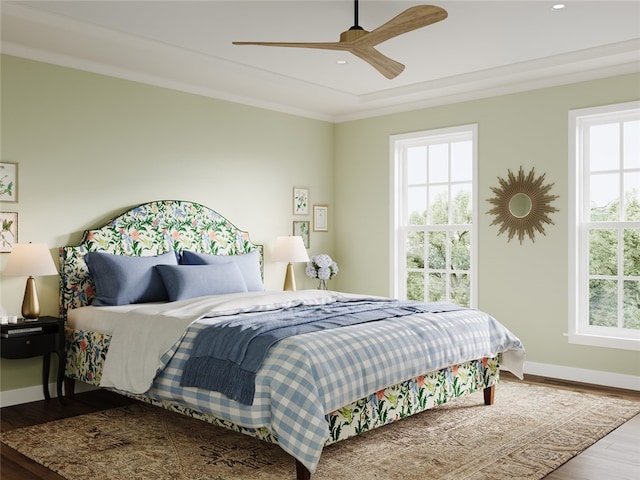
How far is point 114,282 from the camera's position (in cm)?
462

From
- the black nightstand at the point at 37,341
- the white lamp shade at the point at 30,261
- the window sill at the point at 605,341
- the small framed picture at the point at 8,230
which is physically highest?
the small framed picture at the point at 8,230

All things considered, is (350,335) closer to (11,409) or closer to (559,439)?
(559,439)

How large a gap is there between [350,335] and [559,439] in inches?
56.0

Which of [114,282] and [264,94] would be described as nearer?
[114,282]

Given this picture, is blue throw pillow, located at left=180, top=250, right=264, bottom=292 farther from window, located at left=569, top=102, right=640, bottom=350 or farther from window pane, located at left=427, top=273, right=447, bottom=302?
window, located at left=569, top=102, right=640, bottom=350

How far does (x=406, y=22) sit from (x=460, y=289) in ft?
11.0

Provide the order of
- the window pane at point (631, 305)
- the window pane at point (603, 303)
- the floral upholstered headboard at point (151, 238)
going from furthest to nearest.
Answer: the window pane at point (603, 303), the window pane at point (631, 305), the floral upholstered headboard at point (151, 238)

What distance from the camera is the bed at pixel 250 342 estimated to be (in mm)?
3041

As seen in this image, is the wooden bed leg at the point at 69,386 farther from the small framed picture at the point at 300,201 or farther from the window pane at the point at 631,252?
the window pane at the point at 631,252

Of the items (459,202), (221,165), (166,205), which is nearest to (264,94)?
(221,165)

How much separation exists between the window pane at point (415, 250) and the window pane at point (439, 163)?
1.92 feet

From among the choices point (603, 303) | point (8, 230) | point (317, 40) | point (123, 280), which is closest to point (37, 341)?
point (123, 280)

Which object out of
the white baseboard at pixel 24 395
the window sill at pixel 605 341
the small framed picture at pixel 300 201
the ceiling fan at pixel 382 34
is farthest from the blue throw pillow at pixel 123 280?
the window sill at pixel 605 341

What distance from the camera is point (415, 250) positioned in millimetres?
6504
